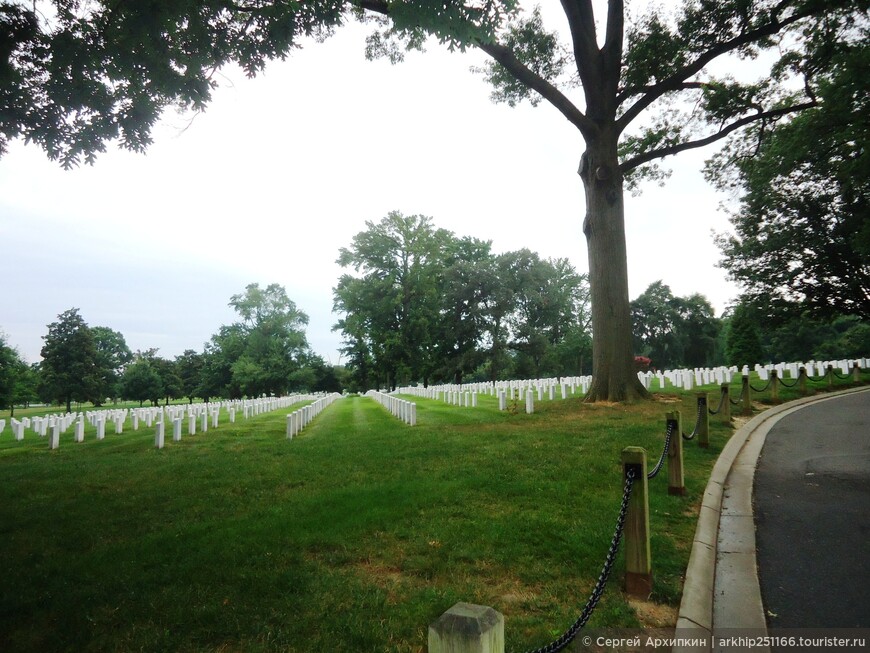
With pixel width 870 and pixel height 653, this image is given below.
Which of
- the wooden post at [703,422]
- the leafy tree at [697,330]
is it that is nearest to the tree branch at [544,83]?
the wooden post at [703,422]

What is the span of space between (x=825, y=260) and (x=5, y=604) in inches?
1344

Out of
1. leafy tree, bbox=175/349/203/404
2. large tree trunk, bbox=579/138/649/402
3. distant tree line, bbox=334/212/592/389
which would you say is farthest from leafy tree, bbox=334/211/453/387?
leafy tree, bbox=175/349/203/404

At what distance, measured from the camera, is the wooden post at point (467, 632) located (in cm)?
154

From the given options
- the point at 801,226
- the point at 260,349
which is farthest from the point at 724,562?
the point at 260,349

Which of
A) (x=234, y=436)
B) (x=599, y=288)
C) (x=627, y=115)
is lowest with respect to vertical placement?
(x=234, y=436)

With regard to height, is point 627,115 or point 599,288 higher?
point 627,115

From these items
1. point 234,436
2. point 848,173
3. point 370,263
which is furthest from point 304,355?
point 848,173

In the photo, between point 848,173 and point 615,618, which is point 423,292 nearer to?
point 848,173

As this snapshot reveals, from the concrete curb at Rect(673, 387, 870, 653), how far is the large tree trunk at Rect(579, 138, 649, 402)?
7.33 meters

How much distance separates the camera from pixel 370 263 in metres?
53.4

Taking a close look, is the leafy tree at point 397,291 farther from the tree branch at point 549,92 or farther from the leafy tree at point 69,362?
the tree branch at point 549,92

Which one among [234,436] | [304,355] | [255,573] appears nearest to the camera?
[255,573]

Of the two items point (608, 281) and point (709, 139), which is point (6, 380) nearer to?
point (608, 281)

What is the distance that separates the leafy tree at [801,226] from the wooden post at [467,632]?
22.7 metres
